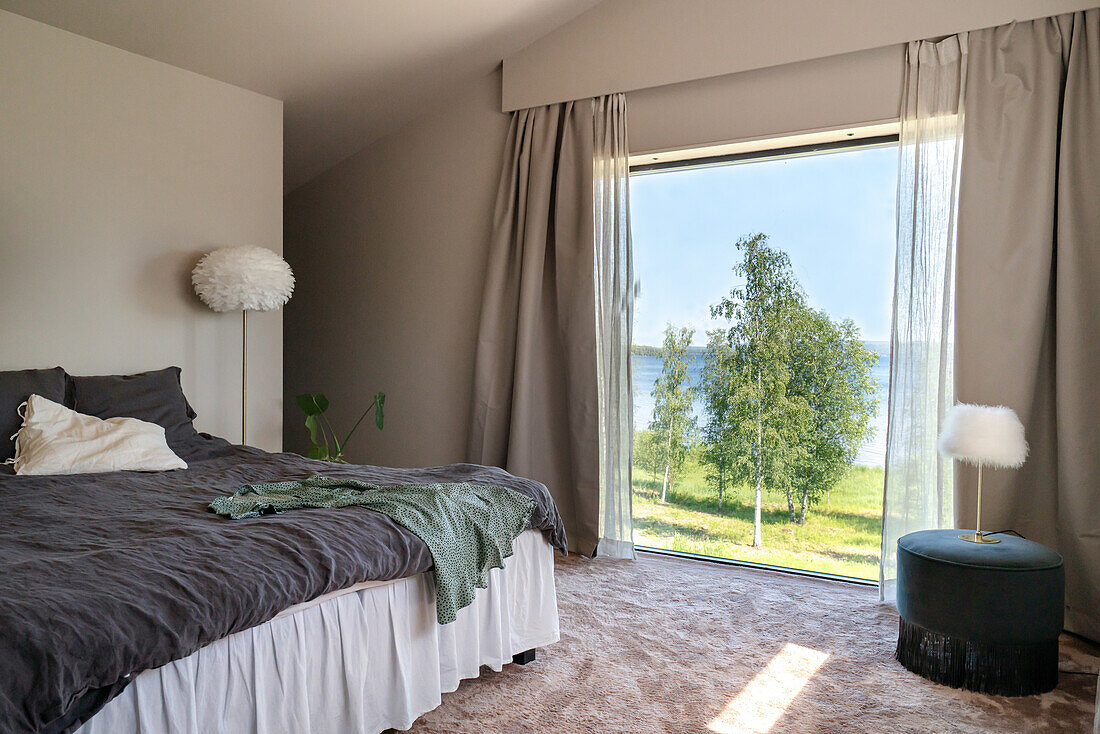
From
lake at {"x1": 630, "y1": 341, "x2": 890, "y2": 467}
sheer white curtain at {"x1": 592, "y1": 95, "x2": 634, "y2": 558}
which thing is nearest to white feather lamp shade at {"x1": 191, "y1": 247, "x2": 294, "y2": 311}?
sheer white curtain at {"x1": 592, "y1": 95, "x2": 634, "y2": 558}

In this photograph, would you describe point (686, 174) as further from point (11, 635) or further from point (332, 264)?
point (11, 635)

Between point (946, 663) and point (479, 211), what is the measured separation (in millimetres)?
3383

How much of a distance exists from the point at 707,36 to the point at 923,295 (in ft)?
5.49

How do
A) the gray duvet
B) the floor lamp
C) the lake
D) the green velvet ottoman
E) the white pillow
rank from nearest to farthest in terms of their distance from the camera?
the gray duvet < the green velvet ottoman < the white pillow < the floor lamp < the lake

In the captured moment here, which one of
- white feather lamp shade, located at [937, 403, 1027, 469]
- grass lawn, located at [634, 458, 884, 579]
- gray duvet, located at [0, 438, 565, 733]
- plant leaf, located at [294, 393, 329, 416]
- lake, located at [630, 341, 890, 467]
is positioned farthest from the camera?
plant leaf, located at [294, 393, 329, 416]

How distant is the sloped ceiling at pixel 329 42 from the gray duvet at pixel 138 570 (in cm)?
205

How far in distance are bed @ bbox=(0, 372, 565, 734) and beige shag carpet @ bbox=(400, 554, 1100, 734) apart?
16 cm

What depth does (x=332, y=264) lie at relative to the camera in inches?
217

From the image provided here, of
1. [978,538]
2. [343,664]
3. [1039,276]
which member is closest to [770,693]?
[978,538]

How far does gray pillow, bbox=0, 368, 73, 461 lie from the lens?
2.94 metres

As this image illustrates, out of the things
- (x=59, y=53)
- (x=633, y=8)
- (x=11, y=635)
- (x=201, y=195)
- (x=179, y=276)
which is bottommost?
(x=11, y=635)

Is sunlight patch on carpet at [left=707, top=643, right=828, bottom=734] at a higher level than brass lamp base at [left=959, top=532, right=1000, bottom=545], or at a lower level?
lower

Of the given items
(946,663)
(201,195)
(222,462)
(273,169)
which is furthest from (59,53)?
(946,663)

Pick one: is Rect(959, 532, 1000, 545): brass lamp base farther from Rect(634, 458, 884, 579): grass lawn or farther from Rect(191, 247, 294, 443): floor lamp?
Rect(191, 247, 294, 443): floor lamp
